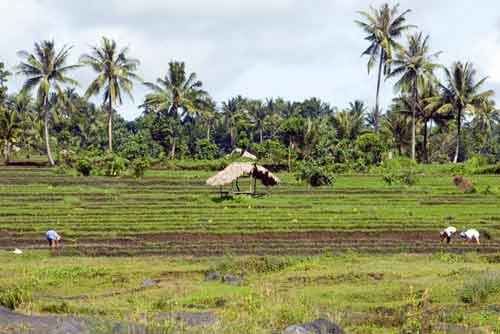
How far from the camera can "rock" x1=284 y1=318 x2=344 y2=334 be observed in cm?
902

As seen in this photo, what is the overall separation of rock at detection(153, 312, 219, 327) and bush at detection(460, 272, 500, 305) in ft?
15.1

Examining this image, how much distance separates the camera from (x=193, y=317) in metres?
10.7

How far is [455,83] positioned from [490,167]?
7.83 metres

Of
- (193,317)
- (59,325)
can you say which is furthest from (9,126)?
(59,325)

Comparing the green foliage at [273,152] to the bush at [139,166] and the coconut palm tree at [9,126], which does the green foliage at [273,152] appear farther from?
the coconut palm tree at [9,126]

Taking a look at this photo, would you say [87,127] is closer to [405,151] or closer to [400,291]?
[405,151]

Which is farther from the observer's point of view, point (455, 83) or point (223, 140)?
point (223, 140)

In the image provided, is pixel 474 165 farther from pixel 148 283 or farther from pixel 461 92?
pixel 148 283

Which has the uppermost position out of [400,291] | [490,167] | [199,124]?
[199,124]

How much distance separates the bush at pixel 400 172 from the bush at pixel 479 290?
27605mm

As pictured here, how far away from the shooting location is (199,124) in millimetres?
83938

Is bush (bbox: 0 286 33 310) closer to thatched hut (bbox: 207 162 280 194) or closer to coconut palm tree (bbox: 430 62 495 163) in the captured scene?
thatched hut (bbox: 207 162 280 194)

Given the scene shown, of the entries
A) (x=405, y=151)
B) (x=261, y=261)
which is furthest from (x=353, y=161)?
(x=261, y=261)

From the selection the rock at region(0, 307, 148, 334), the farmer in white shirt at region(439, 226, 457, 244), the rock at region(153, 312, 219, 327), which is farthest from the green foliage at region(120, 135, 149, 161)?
the rock at region(0, 307, 148, 334)
